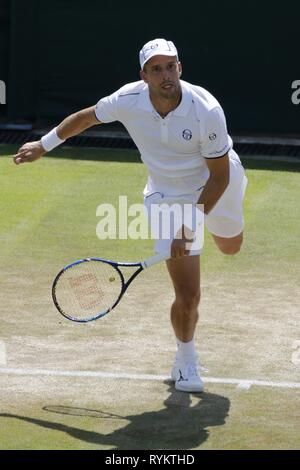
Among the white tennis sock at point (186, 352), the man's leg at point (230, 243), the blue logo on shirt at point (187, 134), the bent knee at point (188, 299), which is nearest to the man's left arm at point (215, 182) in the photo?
the blue logo on shirt at point (187, 134)

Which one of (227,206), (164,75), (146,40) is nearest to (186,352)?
(227,206)

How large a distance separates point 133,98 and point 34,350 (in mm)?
1774

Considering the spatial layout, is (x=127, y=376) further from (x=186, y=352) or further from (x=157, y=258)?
(x=157, y=258)

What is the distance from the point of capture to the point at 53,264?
9.69 m

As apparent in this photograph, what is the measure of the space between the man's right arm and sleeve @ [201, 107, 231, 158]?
750 mm

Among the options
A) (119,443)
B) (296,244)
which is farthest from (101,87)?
(119,443)

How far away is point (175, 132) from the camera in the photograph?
680 centimetres

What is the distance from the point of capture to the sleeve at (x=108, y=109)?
7.04m

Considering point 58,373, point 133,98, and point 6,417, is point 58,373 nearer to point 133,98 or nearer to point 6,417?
point 6,417

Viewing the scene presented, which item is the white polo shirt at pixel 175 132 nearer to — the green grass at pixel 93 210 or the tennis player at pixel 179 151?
the tennis player at pixel 179 151

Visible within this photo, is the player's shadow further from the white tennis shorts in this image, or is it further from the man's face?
the man's face

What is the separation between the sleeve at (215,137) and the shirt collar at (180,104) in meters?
0.14

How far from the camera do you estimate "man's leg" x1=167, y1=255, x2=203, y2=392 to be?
7.00 meters

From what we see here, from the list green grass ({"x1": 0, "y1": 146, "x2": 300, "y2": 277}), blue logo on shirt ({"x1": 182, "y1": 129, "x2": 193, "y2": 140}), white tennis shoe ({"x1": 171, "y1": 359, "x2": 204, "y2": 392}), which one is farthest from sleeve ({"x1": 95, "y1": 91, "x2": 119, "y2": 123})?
green grass ({"x1": 0, "y1": 146, "x2": 300, "y2": 277})
